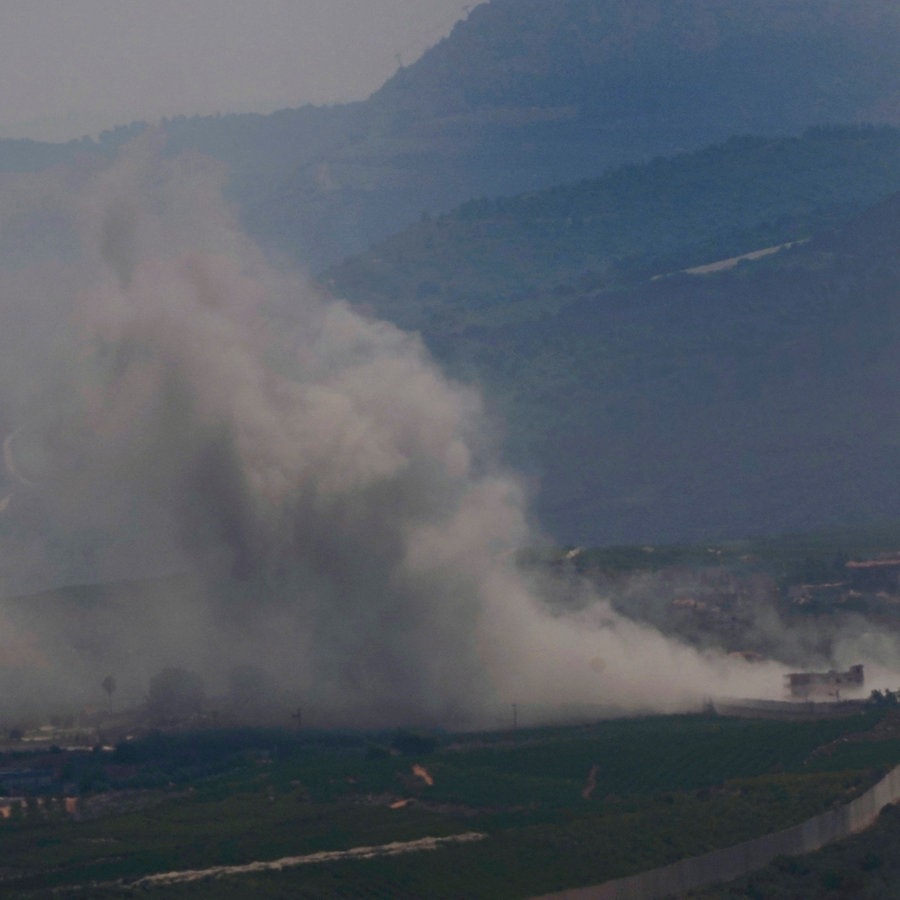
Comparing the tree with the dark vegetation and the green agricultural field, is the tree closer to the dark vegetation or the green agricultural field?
the green agricultural field

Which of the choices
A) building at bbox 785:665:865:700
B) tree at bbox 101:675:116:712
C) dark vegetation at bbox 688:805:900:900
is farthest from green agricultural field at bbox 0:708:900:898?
tree at bbox 101:675:116:712

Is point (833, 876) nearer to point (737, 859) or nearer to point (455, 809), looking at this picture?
point (737, 859)

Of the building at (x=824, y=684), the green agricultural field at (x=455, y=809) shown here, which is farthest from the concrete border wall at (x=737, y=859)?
the building at (x=824, y=684)

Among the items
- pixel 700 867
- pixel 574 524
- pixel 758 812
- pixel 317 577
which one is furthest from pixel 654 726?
pixel 574 524

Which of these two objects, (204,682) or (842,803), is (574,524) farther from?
(842,803)

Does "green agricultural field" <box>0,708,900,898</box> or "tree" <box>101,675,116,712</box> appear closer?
"green agricultural field" <box>0,708,900,898</box>

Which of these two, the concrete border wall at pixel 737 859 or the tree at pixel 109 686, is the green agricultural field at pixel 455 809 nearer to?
the concrete border wall at pixel 737 859

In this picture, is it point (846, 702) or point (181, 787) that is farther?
point (846, 702)
